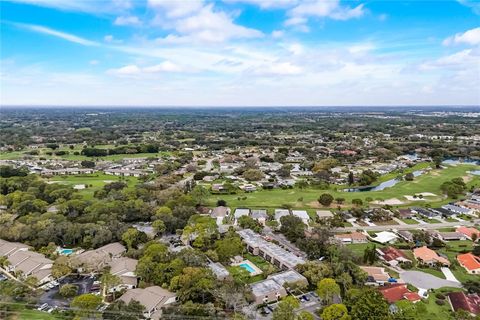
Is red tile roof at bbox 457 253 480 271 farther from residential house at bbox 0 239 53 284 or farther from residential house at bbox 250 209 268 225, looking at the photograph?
residential house at bbox 0 239 53 284

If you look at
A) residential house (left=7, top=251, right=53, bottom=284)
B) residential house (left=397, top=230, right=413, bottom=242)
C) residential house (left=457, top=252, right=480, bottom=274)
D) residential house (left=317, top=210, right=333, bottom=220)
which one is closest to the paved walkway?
residential house (left=457, top=252, right=480, bottom=274)

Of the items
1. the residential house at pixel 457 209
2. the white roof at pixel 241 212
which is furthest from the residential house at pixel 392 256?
the residential house at pixel 457 209

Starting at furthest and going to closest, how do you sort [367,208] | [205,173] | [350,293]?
1. [205,173]
2. [367,208]
3. [350,293]

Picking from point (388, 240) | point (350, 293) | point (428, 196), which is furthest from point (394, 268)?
point (428, 196)

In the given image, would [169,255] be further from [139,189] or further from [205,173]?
[205,173]

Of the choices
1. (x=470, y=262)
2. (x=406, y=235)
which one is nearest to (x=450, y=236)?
(x=406, y=235)

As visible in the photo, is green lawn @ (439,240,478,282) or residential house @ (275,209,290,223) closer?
green lawn @ (439,240,478,282)
